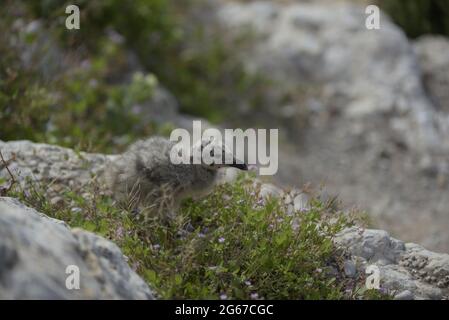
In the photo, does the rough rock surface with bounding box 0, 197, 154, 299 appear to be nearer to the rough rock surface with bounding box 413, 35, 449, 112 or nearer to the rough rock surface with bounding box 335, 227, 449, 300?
the rough rock surface with bounding box 335, 227, 449, 300

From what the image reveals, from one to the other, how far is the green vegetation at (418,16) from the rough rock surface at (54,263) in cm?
848

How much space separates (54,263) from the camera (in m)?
3.10

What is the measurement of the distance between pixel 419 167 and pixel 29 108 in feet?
17.0

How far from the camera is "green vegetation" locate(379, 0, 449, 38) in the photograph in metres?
10.5

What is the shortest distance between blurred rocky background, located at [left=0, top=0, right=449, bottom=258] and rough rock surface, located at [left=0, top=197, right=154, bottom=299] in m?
3.48

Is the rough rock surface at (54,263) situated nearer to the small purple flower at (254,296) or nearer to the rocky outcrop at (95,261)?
the rocky outcrop at (95,261)

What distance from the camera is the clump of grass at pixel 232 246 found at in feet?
12.7

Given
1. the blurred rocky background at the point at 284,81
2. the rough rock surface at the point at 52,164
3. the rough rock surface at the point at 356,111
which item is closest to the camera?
the rough rock surface at the point at 52,164

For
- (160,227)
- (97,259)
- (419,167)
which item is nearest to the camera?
(97,259)

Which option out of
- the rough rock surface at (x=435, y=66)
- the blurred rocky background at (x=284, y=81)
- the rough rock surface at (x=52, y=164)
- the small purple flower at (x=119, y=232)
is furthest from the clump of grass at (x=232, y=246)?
the rough rock surface at (x=435, y=66)

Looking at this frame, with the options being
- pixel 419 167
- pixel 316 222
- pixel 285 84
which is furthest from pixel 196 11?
pixel 316 222

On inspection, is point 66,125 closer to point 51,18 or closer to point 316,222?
point 51,18

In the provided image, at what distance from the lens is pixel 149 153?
507cm
